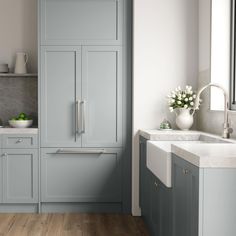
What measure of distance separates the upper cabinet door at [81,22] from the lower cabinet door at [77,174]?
3.71 feet

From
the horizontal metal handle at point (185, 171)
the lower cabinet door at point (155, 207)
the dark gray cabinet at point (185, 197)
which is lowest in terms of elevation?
the lower cabinet door at point (155, 207)

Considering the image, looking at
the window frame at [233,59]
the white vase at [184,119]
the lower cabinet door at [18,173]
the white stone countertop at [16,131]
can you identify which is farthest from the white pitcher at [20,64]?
the window frame at [233,59]

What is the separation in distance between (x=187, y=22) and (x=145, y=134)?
4.26 ft

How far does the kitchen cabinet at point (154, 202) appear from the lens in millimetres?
2812

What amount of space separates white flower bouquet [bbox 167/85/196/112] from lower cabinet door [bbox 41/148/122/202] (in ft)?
2.45

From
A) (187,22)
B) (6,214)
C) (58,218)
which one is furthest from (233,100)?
(6,214)

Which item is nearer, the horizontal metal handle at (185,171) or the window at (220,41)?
the horizontal metal handle at (185,171)

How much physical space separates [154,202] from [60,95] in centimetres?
156

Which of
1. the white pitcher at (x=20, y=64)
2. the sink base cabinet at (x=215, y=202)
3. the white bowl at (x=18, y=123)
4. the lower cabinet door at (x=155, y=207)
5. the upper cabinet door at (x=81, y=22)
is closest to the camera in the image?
the sink base cabinet at (x=215, y=202)

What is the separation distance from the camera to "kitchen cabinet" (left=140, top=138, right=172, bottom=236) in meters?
2.81

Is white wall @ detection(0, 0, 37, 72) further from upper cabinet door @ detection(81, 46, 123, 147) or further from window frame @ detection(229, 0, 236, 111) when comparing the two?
window frame @ detection(229, 0, 236, 111)

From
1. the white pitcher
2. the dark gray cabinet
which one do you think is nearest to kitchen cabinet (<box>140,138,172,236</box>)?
the dark gray cabinet

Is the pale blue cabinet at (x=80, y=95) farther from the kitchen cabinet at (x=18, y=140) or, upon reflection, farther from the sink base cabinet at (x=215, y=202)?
the sink base cabinet at (x=215, y=202)

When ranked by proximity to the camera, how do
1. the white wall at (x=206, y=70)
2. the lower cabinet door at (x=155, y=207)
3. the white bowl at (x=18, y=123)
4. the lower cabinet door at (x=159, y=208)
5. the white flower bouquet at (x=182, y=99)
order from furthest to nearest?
the white bowl at (x=18, y=123), the white flower bouquet at (x=182, y=99), the white wall at (x=206, y=70), the lower cabinet door at (x=155, y=207), the lower cabinet door at (x=159, y=208)
